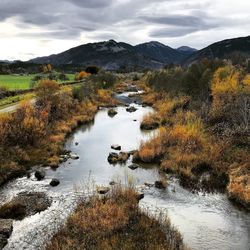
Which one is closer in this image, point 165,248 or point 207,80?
point 165,248

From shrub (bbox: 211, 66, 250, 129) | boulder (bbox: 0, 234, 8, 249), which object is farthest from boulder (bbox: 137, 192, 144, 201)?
shrub (bbox: 211, 66, 250, 129)

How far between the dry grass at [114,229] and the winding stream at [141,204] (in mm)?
1008

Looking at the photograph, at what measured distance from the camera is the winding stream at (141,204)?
19266 mm

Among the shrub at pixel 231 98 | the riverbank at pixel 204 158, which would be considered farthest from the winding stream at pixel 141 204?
the shrub at pixel 231 98

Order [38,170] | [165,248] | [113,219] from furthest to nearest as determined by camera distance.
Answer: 1. [38,170]
2. [113,219]
3. [165,248]

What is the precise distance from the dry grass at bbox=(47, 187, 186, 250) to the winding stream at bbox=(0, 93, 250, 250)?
1.01 meters

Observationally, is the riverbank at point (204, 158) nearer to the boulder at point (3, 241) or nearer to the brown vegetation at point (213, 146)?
the brown vegetation at point (213, 146)

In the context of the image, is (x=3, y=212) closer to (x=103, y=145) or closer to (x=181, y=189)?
(x=181, y=189)

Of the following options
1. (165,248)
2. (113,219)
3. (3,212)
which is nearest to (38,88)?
(3,212)

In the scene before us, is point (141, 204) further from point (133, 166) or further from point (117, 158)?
point (117, 158)

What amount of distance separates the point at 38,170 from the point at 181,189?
37.6 feet

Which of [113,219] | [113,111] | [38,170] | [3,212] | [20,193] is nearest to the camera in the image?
[113,219]

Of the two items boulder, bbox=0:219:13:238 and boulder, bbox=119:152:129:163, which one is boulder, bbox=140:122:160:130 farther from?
boulder, bbox=0:219:13:238

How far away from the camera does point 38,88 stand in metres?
55.1
